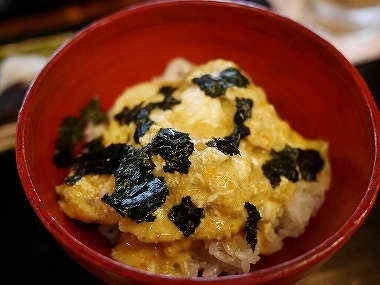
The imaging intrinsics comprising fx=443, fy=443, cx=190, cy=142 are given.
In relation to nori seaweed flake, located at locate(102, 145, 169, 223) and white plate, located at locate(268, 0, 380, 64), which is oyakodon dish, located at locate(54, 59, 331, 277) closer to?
nori seaweed flake, located at locate(102, 145, 169, 223)

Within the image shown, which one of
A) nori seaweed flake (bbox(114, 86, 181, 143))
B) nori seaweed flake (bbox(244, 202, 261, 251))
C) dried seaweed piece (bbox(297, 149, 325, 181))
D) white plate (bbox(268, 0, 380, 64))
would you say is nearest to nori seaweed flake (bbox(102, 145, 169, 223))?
nori seaweed flake (bbox(114, 86, 181, 143))

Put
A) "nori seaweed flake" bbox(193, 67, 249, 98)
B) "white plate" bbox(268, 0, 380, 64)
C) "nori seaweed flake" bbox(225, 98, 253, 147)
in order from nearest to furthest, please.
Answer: "nori seaweed flake" bbox(225, 98, 253, 147) → "nori seaweed flake" bbox(193, 67, 249, 98) → "white plate" bbox(268, 0, 380, 64)

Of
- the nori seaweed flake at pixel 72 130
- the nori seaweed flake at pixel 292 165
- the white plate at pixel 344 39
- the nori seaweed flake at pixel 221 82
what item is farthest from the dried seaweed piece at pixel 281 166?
the white plate at pixel 344 39

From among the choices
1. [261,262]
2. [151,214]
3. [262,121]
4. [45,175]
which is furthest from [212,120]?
[45,175]

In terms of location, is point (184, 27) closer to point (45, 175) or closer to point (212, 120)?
point (212, 120)

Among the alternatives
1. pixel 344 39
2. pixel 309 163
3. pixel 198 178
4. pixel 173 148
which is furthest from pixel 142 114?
pixel 344 39

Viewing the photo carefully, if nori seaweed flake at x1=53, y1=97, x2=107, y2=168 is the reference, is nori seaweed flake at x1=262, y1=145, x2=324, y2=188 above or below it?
above

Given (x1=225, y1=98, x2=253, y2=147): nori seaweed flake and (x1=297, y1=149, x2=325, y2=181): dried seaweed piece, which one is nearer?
(x1=225, y1=98, x2=253, y2=147): nori seaweed flake
